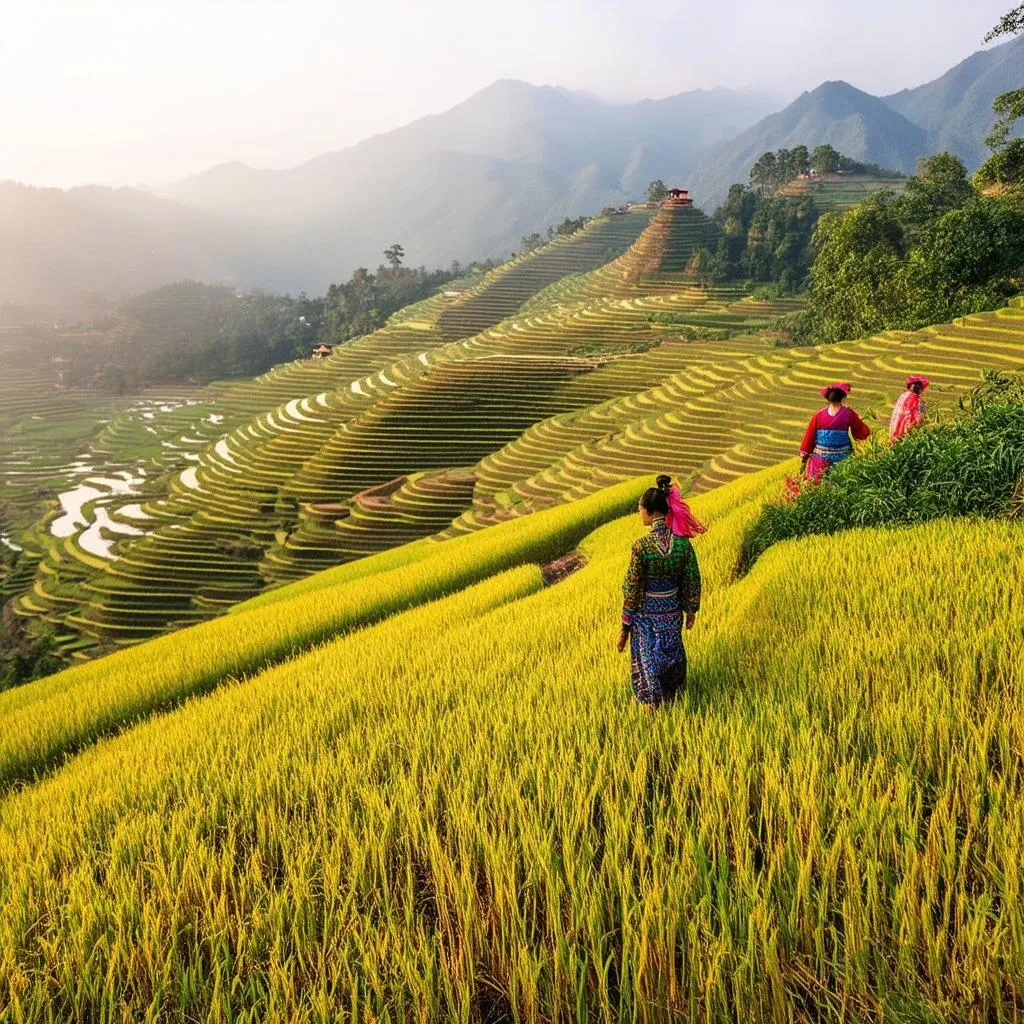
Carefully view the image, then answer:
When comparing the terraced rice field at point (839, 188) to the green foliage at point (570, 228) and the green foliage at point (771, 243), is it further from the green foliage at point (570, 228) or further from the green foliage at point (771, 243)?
A: the green foliage at point (570, 228)

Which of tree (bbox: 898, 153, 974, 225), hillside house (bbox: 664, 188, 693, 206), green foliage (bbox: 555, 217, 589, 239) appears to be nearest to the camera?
tree (bbox: 898, 153, 974, 225)

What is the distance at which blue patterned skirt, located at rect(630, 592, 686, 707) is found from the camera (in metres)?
3.04

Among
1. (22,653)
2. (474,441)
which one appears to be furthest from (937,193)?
(22,653)

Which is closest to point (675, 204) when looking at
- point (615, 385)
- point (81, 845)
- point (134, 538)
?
point (615, 385)

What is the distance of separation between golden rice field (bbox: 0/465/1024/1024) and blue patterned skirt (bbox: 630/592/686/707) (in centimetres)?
13

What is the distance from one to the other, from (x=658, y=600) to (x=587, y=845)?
1.37 m

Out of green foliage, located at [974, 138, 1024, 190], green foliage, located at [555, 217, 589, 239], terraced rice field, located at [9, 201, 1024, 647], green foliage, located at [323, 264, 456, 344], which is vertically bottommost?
terraced rice field, located at [9, 201, 1024, 647]

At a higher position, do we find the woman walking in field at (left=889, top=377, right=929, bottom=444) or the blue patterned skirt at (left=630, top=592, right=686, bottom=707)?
the woman walking in field at (left=889, top=377, right=929, bottom=444)

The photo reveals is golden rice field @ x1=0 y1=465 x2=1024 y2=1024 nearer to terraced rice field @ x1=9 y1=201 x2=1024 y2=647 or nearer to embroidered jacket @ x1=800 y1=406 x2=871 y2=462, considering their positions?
embroidered jacket @ x1=800 y1=406 x2=871 y2=462

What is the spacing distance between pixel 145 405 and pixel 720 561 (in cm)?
8804

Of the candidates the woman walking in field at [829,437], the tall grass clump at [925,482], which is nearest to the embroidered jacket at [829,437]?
the woman walking in field at [829,437]

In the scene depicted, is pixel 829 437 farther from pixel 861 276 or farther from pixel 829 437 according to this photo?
pixel 861 276

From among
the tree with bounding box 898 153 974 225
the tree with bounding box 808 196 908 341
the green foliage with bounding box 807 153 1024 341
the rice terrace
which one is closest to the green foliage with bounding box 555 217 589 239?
the tree with bounding box 898 153 974 225

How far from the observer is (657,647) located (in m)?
3.05
